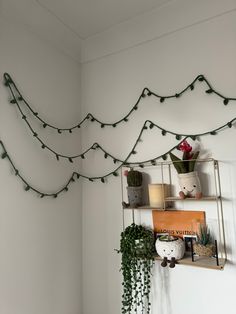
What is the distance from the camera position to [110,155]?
1.70 metres

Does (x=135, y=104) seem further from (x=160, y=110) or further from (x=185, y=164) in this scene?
(x=185, y=164)

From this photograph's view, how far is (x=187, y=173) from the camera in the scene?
4.29ft

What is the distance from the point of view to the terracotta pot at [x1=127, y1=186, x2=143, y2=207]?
1462 mm

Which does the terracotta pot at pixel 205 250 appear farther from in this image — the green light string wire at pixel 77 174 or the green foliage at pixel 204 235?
the green light string wire at pixel 77 174

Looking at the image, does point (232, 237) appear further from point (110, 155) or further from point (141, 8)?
point (141, 8)

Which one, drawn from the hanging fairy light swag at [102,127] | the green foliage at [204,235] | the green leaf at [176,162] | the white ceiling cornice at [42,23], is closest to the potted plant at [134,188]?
the hanging fairy light swag at [102,127]

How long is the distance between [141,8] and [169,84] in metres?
0.54

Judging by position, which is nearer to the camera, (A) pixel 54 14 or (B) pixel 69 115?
(A) pixel 54 14

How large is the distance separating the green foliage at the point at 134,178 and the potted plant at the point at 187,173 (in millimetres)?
232

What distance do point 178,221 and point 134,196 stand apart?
28 centimetres

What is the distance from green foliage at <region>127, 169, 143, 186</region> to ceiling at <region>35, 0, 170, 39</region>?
1.03 m

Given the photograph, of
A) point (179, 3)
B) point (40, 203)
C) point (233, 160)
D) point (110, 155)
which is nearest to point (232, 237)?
point (233, 160)

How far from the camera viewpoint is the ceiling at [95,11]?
5.06 ft

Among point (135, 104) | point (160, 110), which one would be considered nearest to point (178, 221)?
point (160, 110)
